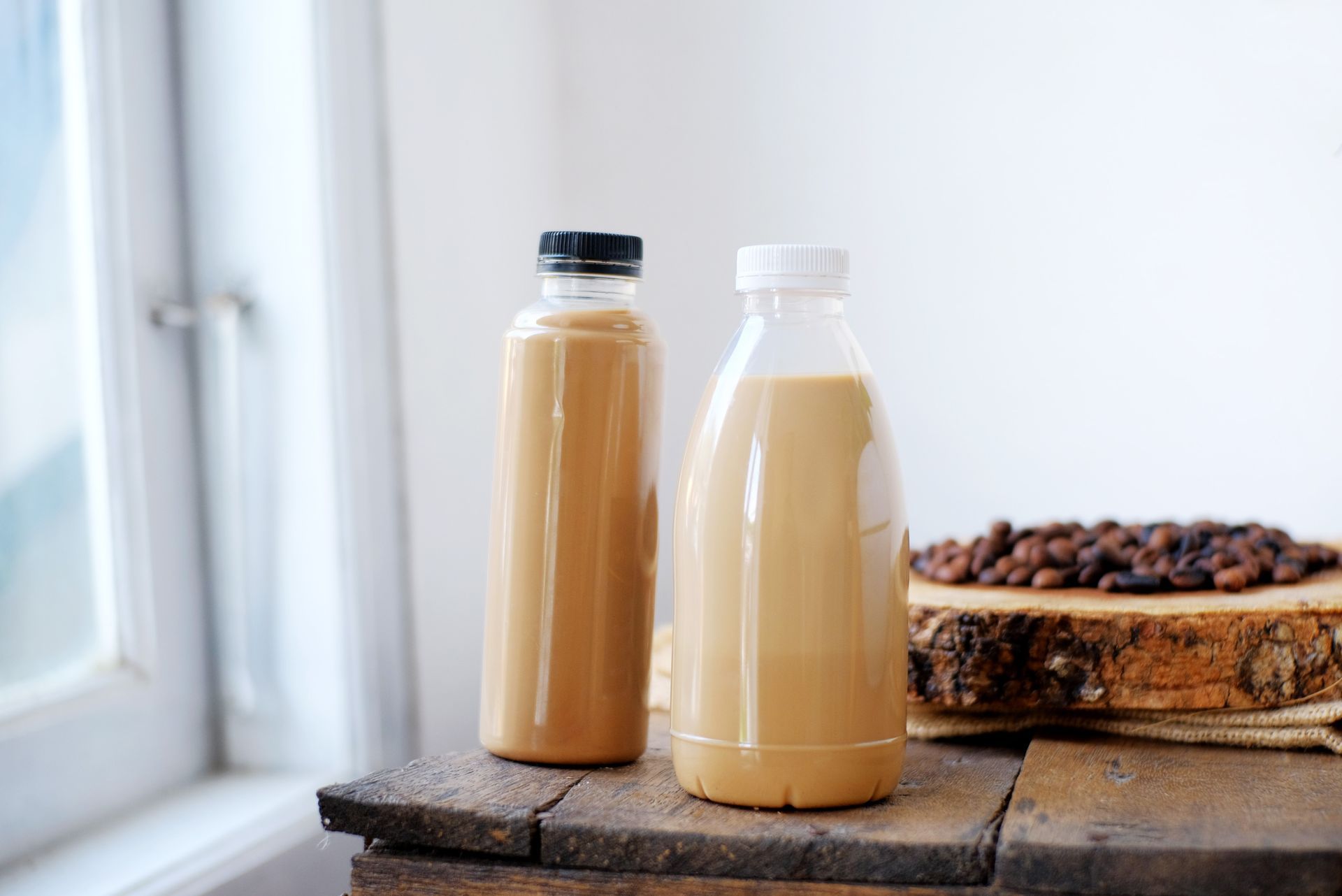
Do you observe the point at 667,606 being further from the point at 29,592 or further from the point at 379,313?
the point at 29,592

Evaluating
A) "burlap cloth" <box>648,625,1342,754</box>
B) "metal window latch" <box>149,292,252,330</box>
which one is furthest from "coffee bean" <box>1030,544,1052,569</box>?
"metal window latch" <box>149,292,252,330</box>

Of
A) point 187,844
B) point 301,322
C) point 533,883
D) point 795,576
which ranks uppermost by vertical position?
point 301,322

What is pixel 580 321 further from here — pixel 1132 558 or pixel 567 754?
pixel 1132 558

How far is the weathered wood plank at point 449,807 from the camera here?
511 mm

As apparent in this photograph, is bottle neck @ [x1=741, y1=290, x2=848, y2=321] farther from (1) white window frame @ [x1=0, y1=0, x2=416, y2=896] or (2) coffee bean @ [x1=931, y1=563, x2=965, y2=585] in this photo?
(1) white window frame @ [x1=0, y1=0, x2=416, y2=896]

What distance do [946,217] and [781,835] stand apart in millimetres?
864

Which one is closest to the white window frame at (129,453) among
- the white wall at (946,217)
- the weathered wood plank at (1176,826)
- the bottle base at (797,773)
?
the white wall at (946,217)

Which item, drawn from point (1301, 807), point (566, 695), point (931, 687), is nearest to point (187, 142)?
point (566, 695)

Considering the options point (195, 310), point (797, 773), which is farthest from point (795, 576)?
point (195, 310)

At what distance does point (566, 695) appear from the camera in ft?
1.90

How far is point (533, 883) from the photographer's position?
504 millimetres

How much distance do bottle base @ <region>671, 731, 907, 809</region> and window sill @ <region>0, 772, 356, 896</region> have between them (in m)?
0.45

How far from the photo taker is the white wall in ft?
3.55

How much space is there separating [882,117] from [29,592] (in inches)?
35.8
